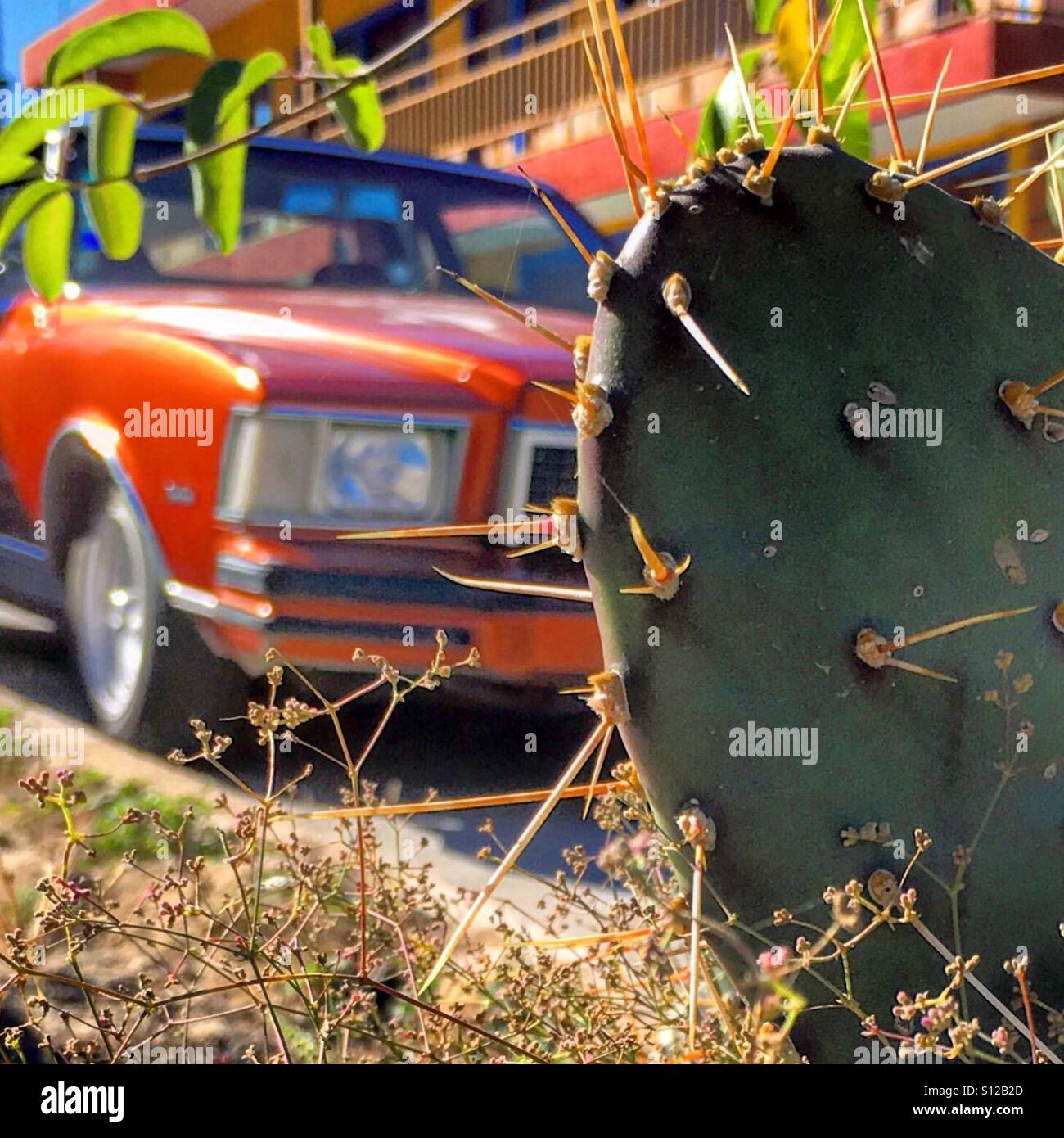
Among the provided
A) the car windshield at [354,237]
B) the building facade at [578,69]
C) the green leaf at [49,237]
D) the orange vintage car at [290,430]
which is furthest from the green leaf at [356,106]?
the car windshield at [354,237]

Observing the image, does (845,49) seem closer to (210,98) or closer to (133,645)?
(210,98)

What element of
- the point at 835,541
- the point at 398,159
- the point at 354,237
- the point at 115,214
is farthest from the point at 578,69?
the point at 835,541

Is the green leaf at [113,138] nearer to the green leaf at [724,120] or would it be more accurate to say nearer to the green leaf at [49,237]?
the green leaf at [49,237]

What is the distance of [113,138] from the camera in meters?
1.22

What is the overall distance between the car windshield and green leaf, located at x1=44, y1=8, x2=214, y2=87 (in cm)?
101

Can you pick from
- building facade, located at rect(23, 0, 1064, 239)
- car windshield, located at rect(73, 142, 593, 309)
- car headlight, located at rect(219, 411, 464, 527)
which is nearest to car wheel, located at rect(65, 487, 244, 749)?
car headlight, located at rect(219, 411, 464, 527)

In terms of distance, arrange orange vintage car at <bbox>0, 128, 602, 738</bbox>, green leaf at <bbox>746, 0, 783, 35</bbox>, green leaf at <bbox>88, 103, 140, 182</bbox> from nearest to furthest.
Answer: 1. green leaf at <bbox>88, 103, 140, 182</bbox>
2. green leaf at <bbox>746, 0, 783, 35</bbox>
3. orange vintage car at <bbox>0, 128, 602, 738</bbox>

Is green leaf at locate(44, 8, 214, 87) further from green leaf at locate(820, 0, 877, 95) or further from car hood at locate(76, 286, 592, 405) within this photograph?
car hood at locate(76, 286, 592, 405)

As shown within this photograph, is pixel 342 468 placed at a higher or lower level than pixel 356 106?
lower

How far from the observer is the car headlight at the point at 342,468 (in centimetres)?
209

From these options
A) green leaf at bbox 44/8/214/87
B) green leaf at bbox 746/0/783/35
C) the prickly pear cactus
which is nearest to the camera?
the prickly pear cactus

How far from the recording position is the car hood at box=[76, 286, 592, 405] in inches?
83.2

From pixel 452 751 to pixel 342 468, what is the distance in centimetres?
45
